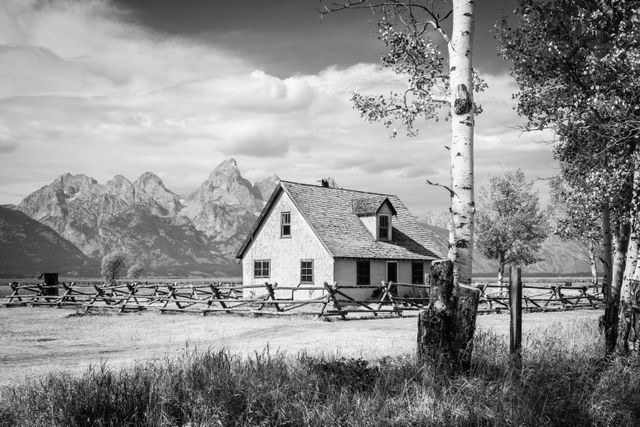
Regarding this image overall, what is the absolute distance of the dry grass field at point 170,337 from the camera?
43.1 feet

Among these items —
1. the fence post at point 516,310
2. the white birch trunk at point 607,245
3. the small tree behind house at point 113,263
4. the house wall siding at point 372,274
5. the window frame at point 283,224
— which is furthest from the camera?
the small tree behind house at point 113,263

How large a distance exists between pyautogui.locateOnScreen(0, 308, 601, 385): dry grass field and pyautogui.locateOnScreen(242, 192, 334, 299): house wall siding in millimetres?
7573

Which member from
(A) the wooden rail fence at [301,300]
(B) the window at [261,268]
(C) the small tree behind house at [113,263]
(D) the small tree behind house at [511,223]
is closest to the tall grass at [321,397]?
(A) the wooden rail fence at [301,300]

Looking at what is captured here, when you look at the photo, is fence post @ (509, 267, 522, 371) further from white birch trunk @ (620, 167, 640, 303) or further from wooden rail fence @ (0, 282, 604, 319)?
wooden rail fence @ (0, 282, 604, 319)

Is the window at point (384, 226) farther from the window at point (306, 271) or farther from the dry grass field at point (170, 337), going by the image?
the dry grass field at point (170, 337)

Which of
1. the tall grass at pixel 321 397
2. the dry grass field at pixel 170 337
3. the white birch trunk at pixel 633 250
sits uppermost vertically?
the white birch trunk at pixel 633 250

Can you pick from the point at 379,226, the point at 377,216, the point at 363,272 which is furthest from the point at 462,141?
the point at 379,226

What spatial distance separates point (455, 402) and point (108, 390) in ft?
13.3

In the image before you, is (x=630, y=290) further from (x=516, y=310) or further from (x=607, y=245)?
(x=607, y=245)

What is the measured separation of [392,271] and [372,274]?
72.3 inches

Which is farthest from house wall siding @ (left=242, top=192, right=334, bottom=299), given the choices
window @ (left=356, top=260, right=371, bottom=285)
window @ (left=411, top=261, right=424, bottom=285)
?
window @ (left=411, top=261, right=424, bottom=285)

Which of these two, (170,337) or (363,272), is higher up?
(363,272)

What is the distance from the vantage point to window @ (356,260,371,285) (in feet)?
112

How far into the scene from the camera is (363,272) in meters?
34.4
